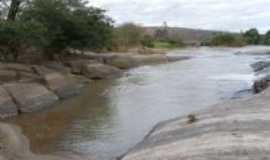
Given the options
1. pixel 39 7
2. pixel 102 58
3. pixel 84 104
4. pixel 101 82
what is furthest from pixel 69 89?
pixel 102 58

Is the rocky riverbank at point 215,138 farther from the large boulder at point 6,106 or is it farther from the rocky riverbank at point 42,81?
the rocky riverbank at point 42,81

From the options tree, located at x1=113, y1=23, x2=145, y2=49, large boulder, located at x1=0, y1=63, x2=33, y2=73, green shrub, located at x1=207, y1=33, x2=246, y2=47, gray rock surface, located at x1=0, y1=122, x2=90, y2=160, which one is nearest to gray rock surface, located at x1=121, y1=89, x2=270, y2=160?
gray rock surface, located at x1=0, y1=122, x2=90, y2=160

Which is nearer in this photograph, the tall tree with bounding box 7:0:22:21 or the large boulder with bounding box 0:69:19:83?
the large boulder with bounding box 0:69:19:83

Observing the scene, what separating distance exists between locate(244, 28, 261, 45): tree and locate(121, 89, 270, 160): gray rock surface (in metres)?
101

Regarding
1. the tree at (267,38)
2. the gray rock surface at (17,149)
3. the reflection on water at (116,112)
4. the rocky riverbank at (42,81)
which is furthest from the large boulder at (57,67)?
the tree at (267,38)

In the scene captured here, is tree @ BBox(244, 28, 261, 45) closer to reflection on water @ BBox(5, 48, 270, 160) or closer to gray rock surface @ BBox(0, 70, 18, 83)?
reflection on water @ BBox(5, 48, 270, 160)

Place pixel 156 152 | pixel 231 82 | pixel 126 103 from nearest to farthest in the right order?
1. pixel 156 152
2. pixel 126 103
3. pixel 231 82

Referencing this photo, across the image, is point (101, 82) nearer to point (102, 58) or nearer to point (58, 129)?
point (102, 58)

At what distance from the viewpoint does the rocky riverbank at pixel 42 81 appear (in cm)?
2067

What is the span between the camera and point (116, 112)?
20.1 metres

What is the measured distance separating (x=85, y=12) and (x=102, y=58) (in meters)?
7.57

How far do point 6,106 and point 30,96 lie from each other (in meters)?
2.00

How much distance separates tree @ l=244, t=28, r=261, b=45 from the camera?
367 feet

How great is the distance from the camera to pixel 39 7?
3381cm
